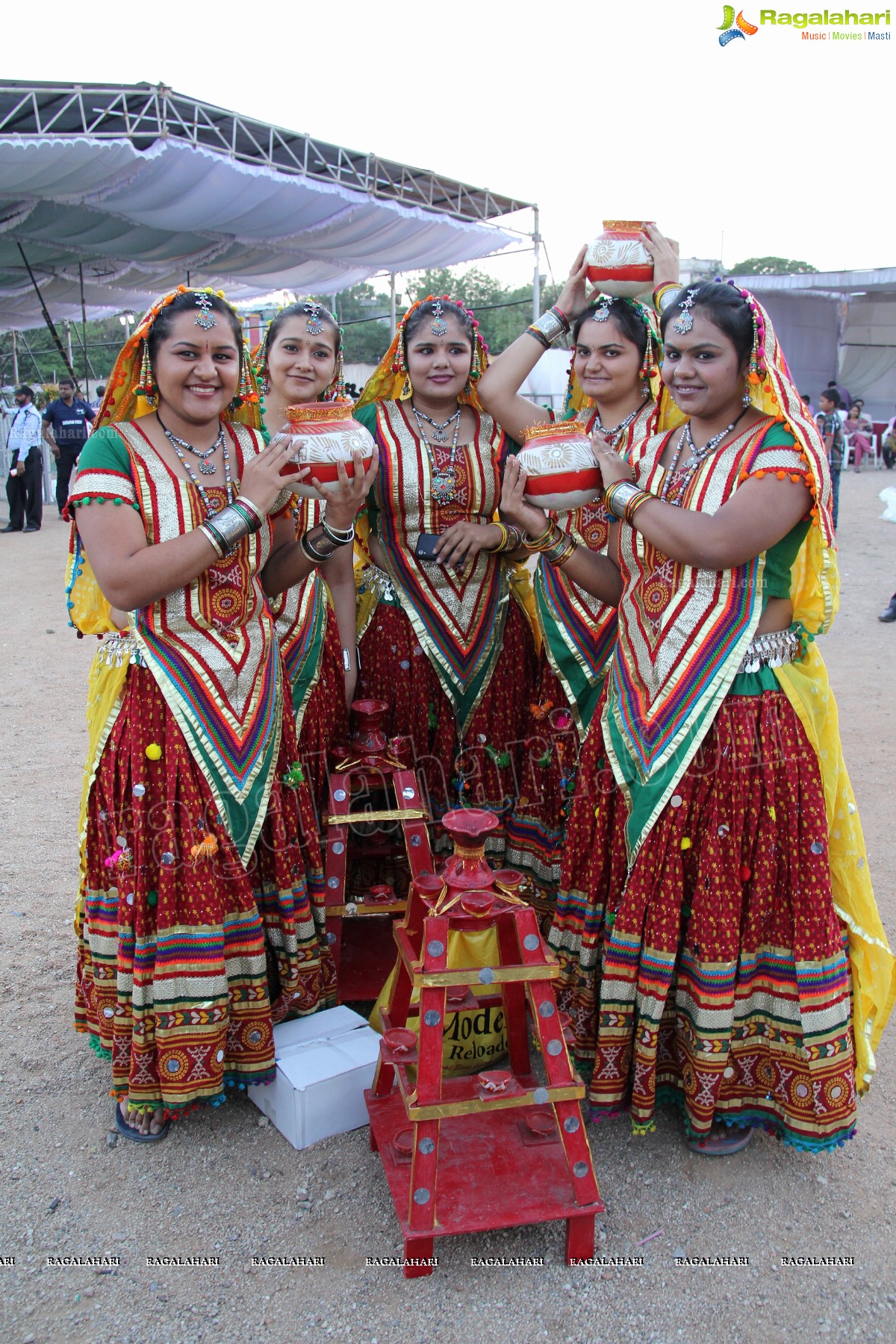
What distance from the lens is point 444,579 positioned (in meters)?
3.11

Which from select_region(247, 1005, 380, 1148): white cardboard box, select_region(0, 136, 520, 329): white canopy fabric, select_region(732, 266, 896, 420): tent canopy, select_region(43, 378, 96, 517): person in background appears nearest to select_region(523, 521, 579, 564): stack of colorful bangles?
select_region(247, 1005, 380, 1148): white cardboard box

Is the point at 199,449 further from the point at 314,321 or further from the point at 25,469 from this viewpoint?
the point at 25,469

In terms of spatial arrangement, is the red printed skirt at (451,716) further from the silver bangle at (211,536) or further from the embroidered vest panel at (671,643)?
the silver bangle at (211,536)

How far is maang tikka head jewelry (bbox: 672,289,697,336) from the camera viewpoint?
7.06 feet

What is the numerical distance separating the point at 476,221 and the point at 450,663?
12248mm

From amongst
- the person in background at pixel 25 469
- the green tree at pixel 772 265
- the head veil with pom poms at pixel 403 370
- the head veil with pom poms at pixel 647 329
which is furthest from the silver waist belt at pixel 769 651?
the green tree at pixel 772 265

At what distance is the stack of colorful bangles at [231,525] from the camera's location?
2201 mm

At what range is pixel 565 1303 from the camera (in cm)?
196

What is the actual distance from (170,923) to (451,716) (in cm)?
121

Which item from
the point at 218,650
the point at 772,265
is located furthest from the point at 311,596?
the point at 772,265

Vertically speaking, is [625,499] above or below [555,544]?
above

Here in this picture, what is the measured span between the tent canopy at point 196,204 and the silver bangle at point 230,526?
27.6ft

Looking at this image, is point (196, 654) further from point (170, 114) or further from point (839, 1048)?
point (170, 114)

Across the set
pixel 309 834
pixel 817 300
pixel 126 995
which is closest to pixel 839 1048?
pixel 309 834
